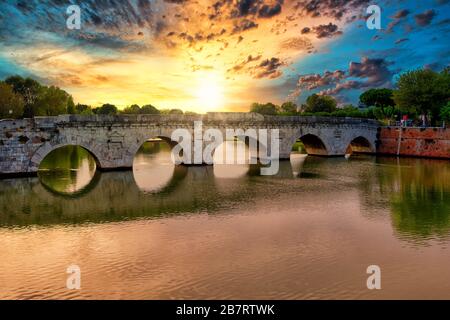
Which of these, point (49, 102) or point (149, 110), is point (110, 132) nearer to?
point (49, 102)

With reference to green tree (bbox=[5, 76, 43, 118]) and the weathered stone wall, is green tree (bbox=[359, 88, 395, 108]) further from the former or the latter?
green tree (bbox=[5, 76, 43, 118])

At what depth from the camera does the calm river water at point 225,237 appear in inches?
491

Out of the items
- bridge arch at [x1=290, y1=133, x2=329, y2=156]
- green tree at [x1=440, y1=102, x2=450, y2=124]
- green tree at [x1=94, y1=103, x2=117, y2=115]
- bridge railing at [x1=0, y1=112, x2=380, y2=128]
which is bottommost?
bridge arch at [x1=290, y1=133, x2=329, y2=156]

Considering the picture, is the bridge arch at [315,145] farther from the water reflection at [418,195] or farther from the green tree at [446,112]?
the green tree at [446,112]

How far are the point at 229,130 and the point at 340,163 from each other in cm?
1138

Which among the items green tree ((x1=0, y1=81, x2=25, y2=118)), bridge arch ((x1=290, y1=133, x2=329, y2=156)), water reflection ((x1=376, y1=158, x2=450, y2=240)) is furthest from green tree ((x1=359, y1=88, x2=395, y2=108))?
green tree ((x1=0, y1=81, x2=25, y2=118))

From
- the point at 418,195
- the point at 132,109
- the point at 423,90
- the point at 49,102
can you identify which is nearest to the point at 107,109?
the point at 132,109

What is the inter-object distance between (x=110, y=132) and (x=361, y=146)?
32434mm

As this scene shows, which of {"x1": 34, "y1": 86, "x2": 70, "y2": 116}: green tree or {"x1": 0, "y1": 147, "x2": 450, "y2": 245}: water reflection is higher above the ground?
{"x1": 34, "y1": 86, "x2": 70, "y2": 116}: green tree

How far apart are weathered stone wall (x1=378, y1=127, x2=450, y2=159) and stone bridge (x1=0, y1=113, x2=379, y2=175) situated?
897 centimetres

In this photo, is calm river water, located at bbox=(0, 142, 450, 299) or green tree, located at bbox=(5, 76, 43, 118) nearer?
calm river water, located at bbox=(0, 142, 450, 299)

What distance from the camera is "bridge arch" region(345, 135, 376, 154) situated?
5250 cm

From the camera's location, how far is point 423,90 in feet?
168
